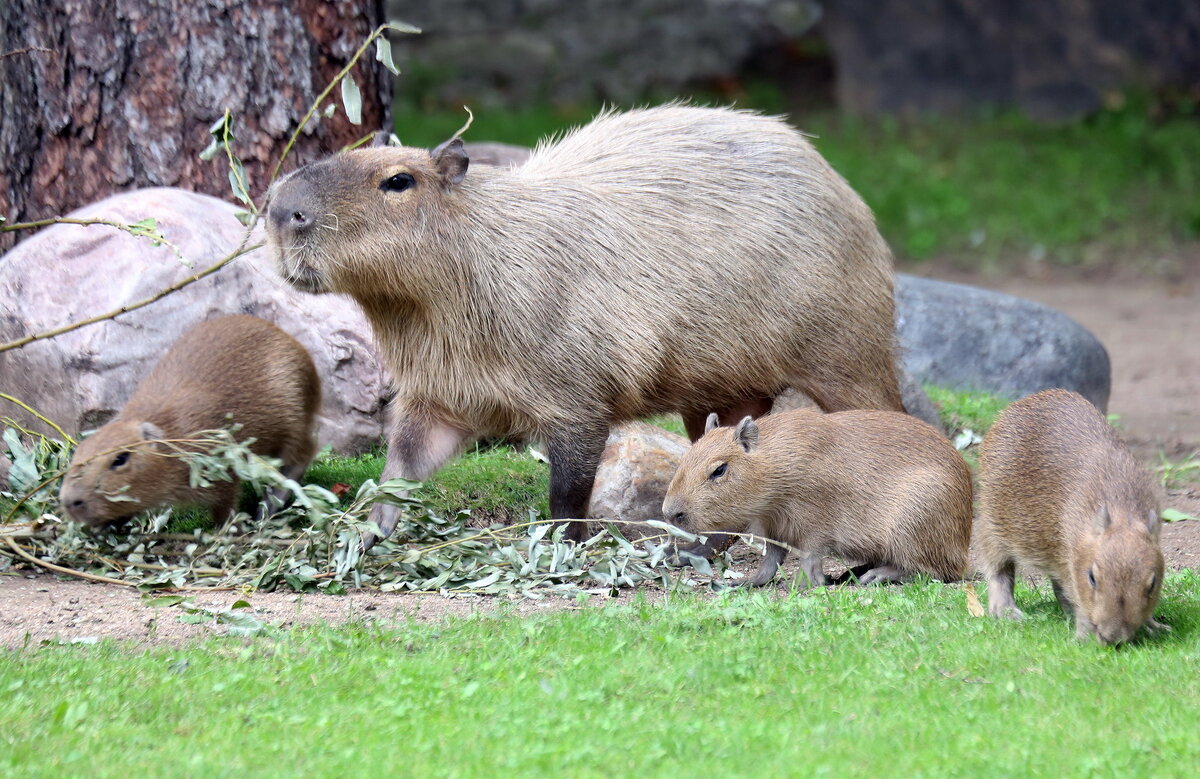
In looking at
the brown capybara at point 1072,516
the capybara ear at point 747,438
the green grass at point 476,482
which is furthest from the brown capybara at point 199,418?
the brown capybara at point 1072,516

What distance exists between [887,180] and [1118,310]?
9.70ft

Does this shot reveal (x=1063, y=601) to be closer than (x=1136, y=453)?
Yes

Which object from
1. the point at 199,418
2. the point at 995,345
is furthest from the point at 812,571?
the point at 995,345

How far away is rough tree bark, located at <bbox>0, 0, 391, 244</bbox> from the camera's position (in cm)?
670

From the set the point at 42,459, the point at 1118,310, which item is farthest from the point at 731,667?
the point at 1118,310

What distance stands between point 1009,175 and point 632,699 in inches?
431

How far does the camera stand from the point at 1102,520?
4.05 meters

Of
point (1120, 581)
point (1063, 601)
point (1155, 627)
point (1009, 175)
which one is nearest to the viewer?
point (1120, 581)

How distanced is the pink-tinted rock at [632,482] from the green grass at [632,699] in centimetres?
144

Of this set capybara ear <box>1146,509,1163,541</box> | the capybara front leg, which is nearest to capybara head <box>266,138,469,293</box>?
the capybara front leg

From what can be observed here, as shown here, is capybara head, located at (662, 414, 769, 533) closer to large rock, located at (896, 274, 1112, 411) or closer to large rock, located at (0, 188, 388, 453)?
large rock, located at (0, 188, 388, 453)

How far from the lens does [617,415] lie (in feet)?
17.9

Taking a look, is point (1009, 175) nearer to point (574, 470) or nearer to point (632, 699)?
point (574, 470)

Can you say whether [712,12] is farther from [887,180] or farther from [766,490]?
[766,490]
